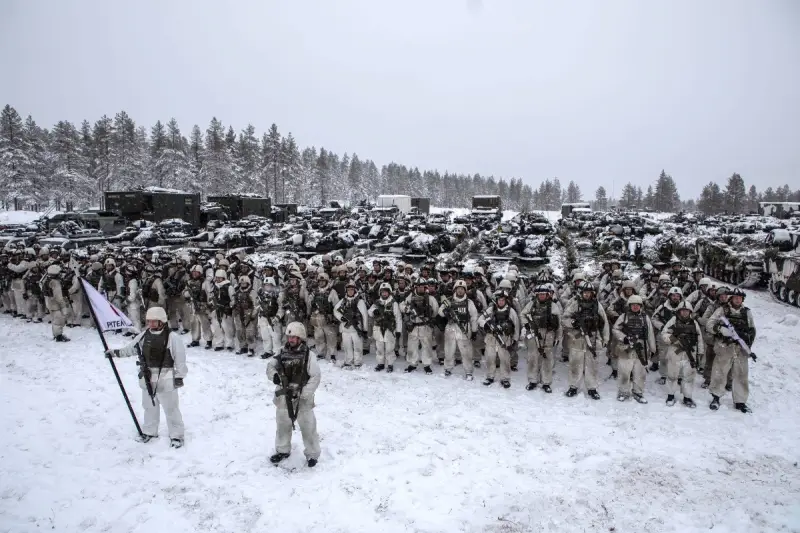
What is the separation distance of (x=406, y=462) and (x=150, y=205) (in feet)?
113

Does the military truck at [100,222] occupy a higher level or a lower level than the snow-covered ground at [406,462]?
higher

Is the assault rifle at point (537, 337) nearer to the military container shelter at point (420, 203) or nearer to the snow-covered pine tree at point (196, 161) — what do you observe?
the military container shelter at point (420, 203)

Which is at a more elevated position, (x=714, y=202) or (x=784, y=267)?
(x=714, y=202)

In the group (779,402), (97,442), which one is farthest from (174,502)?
(779,402)

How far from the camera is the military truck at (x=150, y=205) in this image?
107ft

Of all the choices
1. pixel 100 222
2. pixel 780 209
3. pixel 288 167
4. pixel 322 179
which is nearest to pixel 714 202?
pixel 780 209

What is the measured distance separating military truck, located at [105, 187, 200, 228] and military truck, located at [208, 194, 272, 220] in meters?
5.83

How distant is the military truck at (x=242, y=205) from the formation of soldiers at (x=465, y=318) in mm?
28166

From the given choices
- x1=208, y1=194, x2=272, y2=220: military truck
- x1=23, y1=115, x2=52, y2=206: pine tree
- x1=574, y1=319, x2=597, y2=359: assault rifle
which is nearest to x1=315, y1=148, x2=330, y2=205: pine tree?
x1=23, y1=115, x2=52, y2=206: pine tree

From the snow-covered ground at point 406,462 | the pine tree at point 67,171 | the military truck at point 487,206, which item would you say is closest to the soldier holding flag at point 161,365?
the snow-covered ground at point 406,462

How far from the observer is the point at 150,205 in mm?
33281

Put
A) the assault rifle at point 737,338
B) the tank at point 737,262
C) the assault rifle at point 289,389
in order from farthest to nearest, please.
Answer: the tank at point 737,262 → the assault rifle at point 737,338 → the assault rifle at point 289,389

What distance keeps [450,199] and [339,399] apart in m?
125

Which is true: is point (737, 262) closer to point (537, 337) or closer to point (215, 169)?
point (537, 337)
